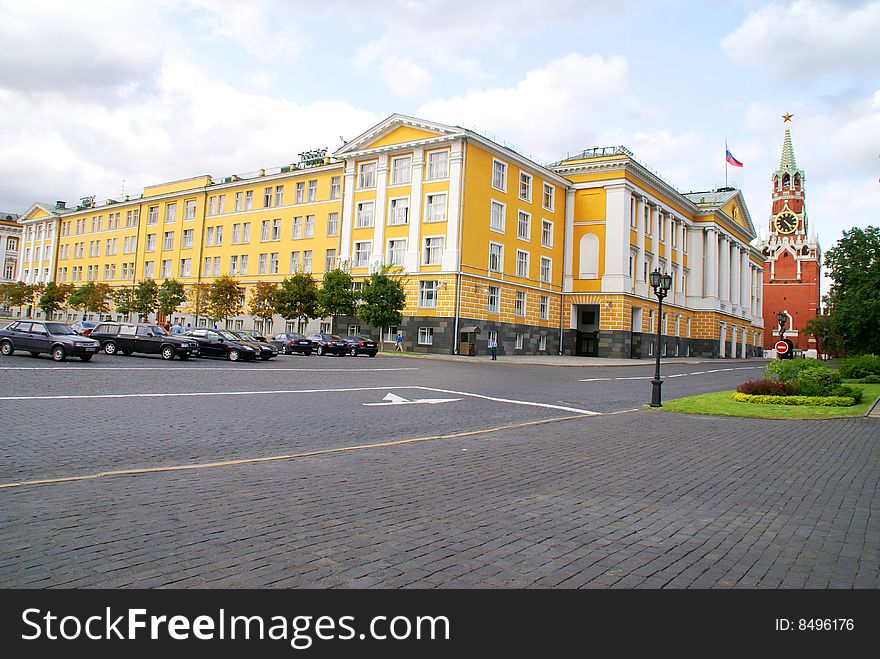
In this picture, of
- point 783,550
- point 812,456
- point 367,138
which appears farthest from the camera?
point 367,138

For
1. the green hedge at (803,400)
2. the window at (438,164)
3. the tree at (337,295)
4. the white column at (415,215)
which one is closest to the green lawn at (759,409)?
the green hedge at (803,400)

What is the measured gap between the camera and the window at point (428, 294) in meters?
48.2

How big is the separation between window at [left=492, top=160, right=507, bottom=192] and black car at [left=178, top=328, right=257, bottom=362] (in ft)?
85.4

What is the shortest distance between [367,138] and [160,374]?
1463 inches

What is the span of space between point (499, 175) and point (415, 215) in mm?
7835

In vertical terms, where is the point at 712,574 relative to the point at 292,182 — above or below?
below

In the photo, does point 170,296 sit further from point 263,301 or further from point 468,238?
point 468,238

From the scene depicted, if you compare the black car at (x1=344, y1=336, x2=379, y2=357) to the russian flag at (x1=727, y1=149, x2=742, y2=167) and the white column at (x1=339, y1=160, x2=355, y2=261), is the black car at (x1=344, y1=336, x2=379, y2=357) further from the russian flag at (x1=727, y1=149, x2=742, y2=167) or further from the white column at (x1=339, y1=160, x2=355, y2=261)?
the russian flag at (x1=727, y1=149, x2=742, y2=167)

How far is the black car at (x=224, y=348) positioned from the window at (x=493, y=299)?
21681 mm

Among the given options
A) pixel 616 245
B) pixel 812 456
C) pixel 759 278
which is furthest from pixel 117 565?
pixel 759 278

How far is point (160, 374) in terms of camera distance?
20922 mm

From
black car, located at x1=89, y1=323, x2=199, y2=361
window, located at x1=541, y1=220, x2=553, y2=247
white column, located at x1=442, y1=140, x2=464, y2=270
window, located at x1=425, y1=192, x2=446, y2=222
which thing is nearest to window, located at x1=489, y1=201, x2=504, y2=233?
white column, located at x1=442, y1=140, x2=464, y2=270

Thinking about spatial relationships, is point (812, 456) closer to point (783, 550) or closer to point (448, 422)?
point (783, 550)

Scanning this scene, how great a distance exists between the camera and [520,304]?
2125 inches
